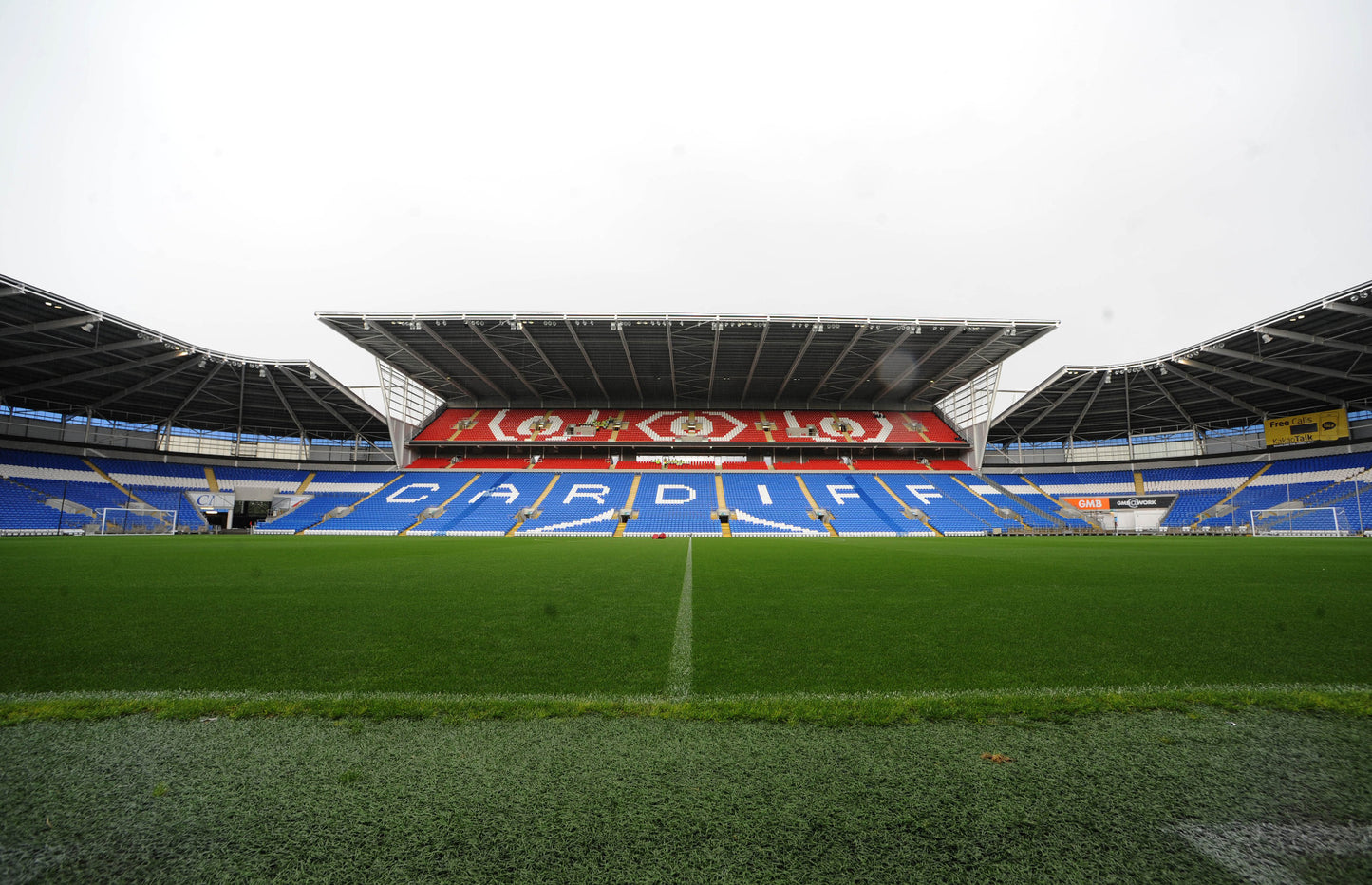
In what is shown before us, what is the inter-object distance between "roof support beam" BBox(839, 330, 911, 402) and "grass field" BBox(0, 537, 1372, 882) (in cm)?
2435

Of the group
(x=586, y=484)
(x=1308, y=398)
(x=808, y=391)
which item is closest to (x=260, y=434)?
(x=586, y=484)

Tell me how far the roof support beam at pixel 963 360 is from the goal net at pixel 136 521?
135ft

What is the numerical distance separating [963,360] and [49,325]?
130 ft

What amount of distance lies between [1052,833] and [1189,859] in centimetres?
27

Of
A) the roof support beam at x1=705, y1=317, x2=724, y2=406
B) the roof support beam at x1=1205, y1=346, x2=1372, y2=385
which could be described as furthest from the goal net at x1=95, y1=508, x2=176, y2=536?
the roof support beam at x1=1205, y1=346, x2=1372, y2=385

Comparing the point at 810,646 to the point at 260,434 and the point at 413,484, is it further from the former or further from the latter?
the point at 260,434

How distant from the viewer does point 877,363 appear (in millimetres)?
30750

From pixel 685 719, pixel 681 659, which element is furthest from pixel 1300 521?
pixel 685 719

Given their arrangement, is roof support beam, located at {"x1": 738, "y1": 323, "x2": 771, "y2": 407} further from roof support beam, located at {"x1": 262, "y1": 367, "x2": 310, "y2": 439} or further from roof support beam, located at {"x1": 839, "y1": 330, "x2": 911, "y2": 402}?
roof support beam, located at {"x1": 262, "y1": 367, "x2": 310, "y2": 439}

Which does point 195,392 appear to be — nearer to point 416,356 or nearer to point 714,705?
point 416,356

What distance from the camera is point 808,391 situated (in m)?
36.2

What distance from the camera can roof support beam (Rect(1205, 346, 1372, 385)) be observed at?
24.5 metres

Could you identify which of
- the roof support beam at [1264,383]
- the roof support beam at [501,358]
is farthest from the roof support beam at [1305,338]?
the roof support beam at [501,358]

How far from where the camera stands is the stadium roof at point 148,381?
20078mm
